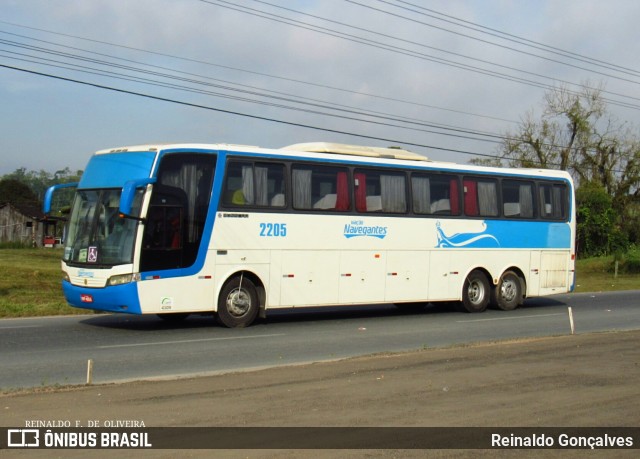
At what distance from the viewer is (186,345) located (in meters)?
15.5

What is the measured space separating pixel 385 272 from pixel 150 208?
6314mm

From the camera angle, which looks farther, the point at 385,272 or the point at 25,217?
the point at 25,217

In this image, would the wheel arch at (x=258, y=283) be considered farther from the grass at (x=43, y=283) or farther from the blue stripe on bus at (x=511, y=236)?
the blue stripe on bus at (x=511, y=236)

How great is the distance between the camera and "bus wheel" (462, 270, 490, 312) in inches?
899

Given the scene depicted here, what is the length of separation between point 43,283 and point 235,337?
16196 mm

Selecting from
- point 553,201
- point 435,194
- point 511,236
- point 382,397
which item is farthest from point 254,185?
point 553,201

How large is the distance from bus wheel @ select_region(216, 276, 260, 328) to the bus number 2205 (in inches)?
41.3

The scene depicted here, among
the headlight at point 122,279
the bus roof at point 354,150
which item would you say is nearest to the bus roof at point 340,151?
the bus roof at point 354,150

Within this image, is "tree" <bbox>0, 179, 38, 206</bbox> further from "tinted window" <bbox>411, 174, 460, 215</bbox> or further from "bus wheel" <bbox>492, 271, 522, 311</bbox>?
"tinted window" <bbox>411, 174, 460, 215</bbox>

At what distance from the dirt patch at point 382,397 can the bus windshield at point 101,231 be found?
229 inches

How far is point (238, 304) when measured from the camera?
18344mm

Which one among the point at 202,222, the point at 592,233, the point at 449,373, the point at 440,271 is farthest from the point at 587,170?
the point at 449,373

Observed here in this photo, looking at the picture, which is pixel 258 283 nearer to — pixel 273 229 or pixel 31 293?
pixel 273 229

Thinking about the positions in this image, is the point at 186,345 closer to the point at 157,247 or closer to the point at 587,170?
the point at 157,247
